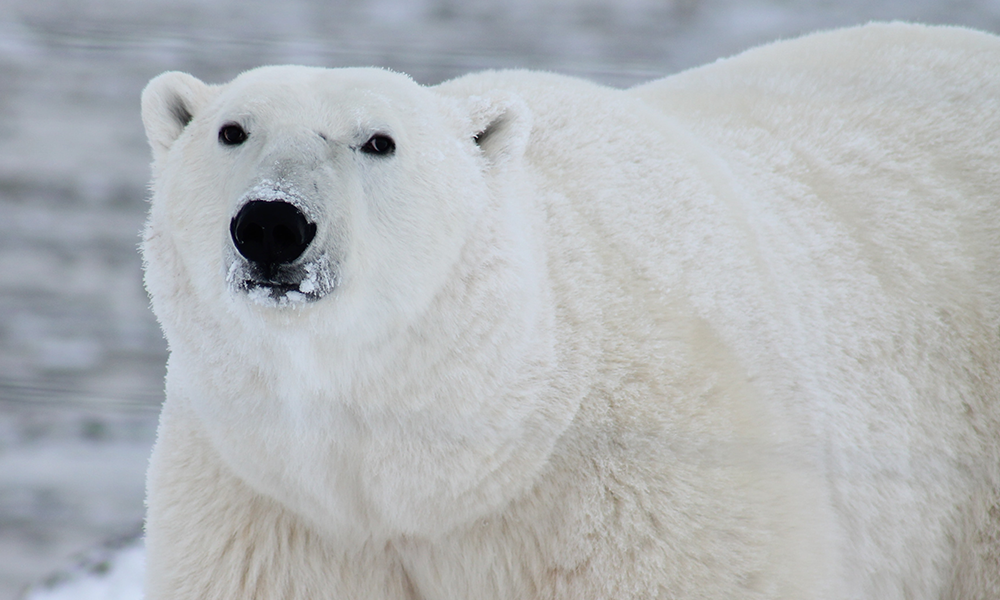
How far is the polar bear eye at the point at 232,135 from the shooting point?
176 centimetres

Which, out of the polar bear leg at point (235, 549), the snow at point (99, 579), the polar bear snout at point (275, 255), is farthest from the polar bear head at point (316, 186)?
the snow at point (99, 579)

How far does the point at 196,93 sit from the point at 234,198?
38cm

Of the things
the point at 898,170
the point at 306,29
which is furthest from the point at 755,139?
the point at 306,29

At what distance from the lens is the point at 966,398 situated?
240 cm

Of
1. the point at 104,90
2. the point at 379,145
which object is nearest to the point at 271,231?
the point at 379,145

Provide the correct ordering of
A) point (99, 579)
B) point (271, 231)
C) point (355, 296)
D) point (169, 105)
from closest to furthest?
point (271, 231)
point (355, 296)
point (169, 105)
point (99, 579)

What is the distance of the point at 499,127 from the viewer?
194cm

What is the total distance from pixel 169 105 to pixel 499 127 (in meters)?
0.64

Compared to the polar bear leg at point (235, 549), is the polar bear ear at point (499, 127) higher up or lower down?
higher up

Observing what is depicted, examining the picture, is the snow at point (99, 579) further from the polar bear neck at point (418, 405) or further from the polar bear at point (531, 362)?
the polar bear neck at point (418, 405)

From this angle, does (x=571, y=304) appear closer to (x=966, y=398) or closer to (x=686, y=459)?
(x=686, y=459)

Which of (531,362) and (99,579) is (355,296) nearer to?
(531,362)

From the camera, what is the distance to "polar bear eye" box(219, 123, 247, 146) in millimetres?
1757

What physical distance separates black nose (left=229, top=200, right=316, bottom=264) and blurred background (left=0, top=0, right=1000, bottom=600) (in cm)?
25
